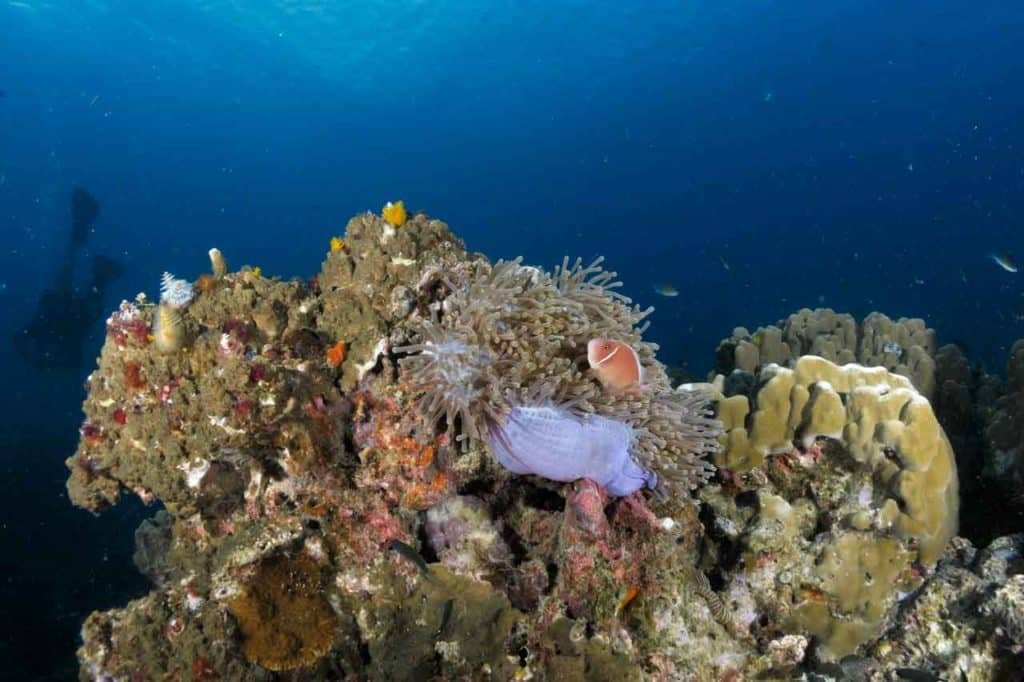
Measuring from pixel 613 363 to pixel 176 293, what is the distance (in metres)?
2.37

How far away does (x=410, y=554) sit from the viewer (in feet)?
9.30

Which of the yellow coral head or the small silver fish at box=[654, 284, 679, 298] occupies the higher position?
the yellow coral head

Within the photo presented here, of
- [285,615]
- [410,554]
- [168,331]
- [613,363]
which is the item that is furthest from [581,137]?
[285,615]


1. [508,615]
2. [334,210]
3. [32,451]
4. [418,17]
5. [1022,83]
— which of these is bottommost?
[1022,83]

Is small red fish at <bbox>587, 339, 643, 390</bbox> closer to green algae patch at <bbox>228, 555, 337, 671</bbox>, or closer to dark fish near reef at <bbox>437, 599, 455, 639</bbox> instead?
dark fish near reef at <bbox>437, 599, 455, 639</bbox>

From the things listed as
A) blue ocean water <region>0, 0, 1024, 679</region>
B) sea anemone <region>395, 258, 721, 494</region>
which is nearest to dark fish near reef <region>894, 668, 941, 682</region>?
sea anemone <region>395, 258, 721, 494</region>

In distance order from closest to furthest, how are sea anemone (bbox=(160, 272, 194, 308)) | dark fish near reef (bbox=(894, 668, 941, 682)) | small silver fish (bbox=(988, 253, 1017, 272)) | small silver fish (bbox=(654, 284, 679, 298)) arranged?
dark fish near reef (bbox=(894, 668, 941, 682)), sea anemone (bbox=(160, 272, 194, 308)), small silver fish (bbox=(988, 253, 1017, 272)), small silver fish (bbox=(654, 284, 679, 298))

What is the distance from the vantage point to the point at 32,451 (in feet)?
66.5

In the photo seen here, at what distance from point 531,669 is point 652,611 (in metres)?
0.67

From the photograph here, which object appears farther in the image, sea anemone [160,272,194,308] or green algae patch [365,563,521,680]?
sea anemone [160,272,194,308]

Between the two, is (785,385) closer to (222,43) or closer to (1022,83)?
(222,43)

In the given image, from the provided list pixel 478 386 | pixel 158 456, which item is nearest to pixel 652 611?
pixel 478 386

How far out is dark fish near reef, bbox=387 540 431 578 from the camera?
2842 millimetres

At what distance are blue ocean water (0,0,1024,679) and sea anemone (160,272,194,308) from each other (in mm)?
24185
